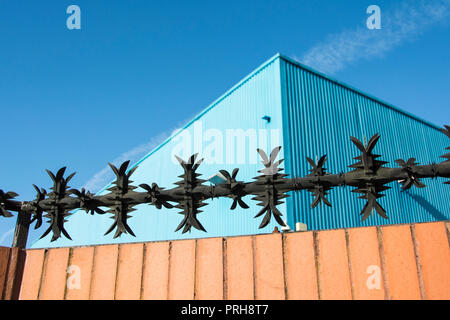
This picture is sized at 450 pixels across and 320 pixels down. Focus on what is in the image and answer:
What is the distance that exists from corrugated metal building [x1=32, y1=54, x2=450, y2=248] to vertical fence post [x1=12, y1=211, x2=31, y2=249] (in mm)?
10529

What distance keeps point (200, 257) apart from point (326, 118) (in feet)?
47.3

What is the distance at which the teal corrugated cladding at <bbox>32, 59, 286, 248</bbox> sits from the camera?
1516cm

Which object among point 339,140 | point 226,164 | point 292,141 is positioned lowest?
point 226,164

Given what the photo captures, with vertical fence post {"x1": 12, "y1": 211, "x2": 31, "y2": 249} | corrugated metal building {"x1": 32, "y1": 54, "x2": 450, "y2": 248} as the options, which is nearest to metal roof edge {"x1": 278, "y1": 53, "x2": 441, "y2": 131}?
corrugated metal building {"x1": 32, "y1": 54, "x2": 450, "y2": 248}

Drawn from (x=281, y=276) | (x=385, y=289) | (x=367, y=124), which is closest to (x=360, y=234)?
(x=385, y=289)

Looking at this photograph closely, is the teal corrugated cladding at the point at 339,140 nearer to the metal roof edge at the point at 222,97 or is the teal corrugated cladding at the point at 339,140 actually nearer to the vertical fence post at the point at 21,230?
the metal roof edge at the point at 222,97

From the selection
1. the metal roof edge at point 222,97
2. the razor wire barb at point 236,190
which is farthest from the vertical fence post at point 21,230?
the metal roof edge at point 222,97

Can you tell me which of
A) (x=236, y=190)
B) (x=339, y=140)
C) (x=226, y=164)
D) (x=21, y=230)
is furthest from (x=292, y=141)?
(x=236, y=190)

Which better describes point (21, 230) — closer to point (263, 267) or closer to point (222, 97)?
point (263, 267)

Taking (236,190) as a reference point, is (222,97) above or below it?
above

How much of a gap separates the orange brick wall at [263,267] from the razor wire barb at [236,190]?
0.86ft

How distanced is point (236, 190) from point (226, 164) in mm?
13811

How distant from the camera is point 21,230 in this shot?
342 cm

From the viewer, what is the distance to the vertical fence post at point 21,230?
339 centimetres
